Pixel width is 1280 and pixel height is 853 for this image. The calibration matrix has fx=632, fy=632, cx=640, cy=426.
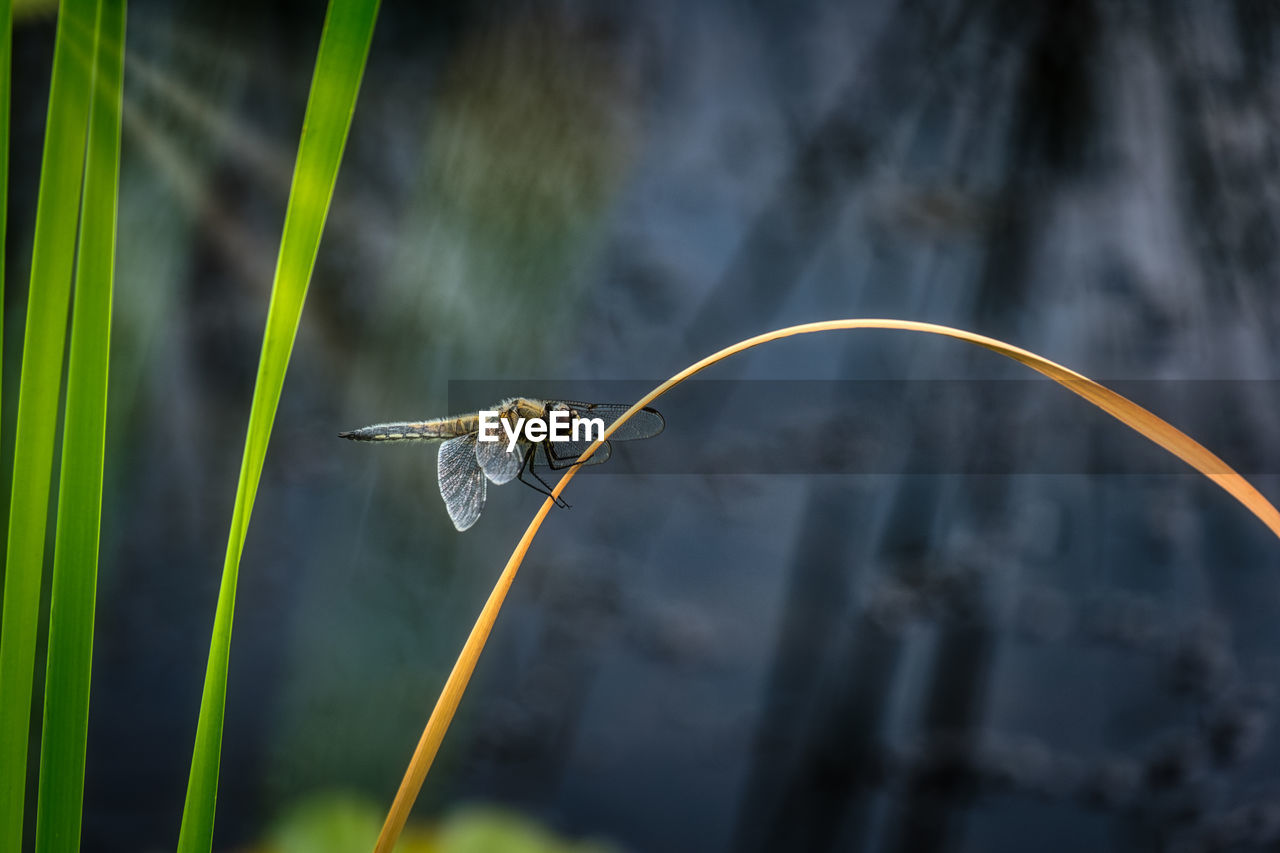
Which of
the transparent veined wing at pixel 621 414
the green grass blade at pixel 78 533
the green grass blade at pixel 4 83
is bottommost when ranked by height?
the green grass blade at pixel 78 533

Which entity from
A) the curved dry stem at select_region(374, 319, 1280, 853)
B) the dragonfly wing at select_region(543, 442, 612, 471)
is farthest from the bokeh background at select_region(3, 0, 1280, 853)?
the curved dry stem at select_region(374, 319, 1280, 853)

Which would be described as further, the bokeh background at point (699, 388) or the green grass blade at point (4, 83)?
the bokeh background at point (699, 388)

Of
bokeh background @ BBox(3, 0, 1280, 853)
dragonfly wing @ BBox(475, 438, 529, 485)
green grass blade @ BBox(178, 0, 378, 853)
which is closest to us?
green grass blade @ BBox(178, 0, 378, 853)

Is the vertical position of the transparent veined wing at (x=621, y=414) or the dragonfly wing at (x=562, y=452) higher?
the transparent veined wing at (x=621, y=414)

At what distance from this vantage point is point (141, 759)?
76 centimetres

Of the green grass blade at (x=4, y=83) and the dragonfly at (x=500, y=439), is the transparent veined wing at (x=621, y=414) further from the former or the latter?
the green grass blade at (x=4, y=83)

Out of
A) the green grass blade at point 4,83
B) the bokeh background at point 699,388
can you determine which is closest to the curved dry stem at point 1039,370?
the green grass blade at point 4,83

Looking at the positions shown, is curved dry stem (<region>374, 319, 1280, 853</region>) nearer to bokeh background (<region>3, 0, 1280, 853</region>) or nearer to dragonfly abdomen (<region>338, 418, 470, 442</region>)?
dragonfly abdomen (<region>338, 418, 470, 442</region>)

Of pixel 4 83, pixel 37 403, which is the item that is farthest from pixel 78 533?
pixel 4 83

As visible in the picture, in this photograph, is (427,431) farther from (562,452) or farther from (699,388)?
(699,388)

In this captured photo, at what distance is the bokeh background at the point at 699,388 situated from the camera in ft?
2.51

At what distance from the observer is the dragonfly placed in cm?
53

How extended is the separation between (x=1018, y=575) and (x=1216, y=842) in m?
0.37

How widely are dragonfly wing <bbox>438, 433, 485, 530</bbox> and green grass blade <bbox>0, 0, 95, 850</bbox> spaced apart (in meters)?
0.29
